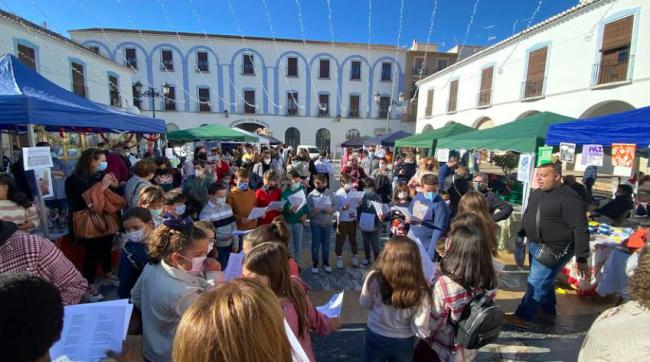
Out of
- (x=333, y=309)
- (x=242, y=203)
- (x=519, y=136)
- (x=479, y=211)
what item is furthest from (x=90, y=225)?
(x=519, y=136)

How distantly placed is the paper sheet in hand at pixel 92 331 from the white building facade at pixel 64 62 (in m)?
15.1

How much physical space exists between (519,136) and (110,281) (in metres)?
7.71

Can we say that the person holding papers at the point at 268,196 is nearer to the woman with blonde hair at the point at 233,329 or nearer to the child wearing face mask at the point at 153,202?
the child wearing face mask at the point at 153,202

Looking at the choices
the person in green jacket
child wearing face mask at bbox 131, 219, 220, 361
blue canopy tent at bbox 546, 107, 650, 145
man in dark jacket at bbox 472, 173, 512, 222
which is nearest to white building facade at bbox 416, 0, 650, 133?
blue canopy tent at bbox 546, 107, 650, 145

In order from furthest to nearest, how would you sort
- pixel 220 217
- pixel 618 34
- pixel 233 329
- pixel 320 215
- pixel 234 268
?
pixel 618 34
pixel 320 215
pixel 220 217
pixel 234 268
pixel 233 329

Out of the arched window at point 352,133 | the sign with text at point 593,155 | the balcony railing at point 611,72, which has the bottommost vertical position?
the sign with text at point 593,155

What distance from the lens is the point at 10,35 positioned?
12875 mm

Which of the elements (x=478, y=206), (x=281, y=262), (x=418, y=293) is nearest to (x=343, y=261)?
(x=478, y=206)

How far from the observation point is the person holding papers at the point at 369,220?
4887mm

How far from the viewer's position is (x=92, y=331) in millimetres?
1425

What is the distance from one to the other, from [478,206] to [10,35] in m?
18.5

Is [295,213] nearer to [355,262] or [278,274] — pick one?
[355,262]

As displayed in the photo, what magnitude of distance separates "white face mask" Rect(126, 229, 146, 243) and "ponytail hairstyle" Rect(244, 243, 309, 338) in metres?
1.45

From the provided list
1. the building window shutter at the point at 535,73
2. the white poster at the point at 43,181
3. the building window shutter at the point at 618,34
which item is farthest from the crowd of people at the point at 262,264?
the building window shutter at the point at 535,73
